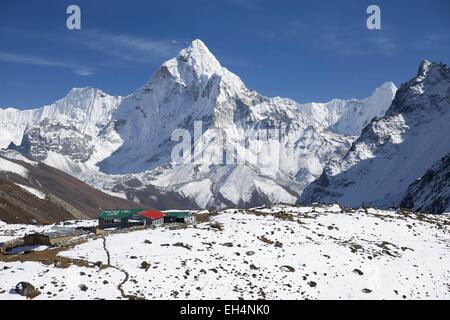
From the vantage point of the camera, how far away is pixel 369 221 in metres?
85.5

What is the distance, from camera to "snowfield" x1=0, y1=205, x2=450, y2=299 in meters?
48.0

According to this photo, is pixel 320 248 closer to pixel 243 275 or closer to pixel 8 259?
pixel 243 275

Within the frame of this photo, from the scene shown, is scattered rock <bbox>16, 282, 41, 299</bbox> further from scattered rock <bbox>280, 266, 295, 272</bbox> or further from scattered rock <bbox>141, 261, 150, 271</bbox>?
scattered rock <bbox>280, 266, 295, 272</bbox>

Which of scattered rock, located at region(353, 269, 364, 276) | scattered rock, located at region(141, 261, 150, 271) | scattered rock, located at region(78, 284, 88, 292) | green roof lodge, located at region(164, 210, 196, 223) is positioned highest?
green roof lodge, located at region(164, 210, 196, 223)

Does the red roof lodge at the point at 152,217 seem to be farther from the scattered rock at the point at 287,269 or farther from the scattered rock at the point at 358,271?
the scattered rock at the point at 358,271

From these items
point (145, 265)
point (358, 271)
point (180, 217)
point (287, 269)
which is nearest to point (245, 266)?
point (287, 269)

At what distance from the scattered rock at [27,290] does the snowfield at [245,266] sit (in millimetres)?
511

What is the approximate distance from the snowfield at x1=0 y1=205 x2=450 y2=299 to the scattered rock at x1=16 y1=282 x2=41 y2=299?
0.51 m

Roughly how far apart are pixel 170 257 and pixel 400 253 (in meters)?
29.4

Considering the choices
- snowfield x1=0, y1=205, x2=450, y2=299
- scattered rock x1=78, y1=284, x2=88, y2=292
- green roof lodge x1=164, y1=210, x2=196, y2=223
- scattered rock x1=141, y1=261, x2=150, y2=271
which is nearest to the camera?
scattered rock x1=78, y1=284, x2=88, y2=292

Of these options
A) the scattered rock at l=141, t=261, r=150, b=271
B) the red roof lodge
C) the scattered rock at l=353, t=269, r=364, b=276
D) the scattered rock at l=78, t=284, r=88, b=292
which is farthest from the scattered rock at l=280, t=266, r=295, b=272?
the red roof lodge

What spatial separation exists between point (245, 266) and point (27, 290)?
21.0 m

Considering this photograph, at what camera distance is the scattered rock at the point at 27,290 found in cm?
4444
